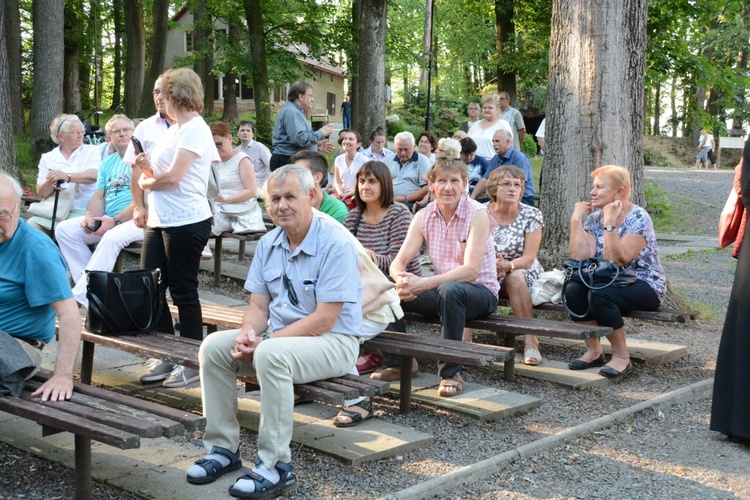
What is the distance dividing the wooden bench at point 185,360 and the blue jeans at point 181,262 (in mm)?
348

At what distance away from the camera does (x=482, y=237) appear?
5.66m

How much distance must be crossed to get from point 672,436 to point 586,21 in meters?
3.90

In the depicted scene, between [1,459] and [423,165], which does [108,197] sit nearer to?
[1,459]

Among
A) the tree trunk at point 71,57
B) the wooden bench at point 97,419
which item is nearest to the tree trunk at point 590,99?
the wooden bench at point 97,419

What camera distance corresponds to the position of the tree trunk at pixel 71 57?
27484mm

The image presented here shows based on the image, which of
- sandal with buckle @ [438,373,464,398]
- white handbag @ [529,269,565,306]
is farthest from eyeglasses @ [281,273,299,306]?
white handbag @ [529,269,565,306]

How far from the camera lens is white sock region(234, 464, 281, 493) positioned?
11.8 feet

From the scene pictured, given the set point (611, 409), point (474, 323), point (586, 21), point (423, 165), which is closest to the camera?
point (611, 409)

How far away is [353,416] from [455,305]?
119cm

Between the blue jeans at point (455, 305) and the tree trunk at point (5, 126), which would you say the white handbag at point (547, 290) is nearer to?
the blue jeans at point (455, 305)

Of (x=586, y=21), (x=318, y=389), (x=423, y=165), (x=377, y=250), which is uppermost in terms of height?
(x=586, y=21)

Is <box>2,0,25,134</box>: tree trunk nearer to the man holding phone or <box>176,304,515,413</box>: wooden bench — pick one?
the man holding phone

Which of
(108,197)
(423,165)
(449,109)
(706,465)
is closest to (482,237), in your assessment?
(706,465)

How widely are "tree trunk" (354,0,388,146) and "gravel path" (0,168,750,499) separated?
9211 mm
